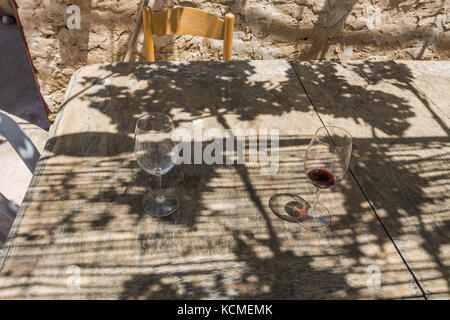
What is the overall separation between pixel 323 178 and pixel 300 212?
15 cm

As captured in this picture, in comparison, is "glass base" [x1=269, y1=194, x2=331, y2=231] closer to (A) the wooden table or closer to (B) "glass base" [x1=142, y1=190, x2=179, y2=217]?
(A) the wooden table

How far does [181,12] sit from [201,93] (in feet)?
1.84

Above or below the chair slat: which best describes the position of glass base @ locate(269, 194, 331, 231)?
below

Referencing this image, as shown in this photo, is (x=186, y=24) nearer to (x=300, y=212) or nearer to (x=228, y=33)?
(x=228, y=33)

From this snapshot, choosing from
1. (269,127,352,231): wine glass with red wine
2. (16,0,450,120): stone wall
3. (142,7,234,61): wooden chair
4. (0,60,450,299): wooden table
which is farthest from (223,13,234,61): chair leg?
(269,127,352,231): wine glass with red wine

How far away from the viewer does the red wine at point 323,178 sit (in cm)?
112

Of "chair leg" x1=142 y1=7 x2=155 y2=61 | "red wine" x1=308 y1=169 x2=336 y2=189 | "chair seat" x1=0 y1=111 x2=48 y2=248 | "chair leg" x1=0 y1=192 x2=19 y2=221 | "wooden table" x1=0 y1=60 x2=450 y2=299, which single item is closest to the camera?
"wooden table" x1=0 y1=60 x2=450 y2=299

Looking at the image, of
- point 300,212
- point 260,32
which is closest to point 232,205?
point 300,212

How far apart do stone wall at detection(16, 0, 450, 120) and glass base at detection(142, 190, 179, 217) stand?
6.64 ft

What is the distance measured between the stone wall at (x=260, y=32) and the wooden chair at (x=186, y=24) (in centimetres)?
87

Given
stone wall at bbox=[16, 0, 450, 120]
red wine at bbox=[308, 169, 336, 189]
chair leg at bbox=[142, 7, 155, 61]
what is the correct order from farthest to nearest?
1. stone wall at bbox=[16, 0, 450, 120]
2. chair leg at bbox=[142, 7, 155, 61]
3. red wine at bbox=[308, 169, 336, 189]

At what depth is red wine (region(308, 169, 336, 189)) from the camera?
1.12 meters

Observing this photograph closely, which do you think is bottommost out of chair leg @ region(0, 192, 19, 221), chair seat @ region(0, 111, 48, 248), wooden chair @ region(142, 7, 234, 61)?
chair seat @ region(0, 111, 48, 248)

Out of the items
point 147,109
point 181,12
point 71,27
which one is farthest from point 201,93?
point 71,27
